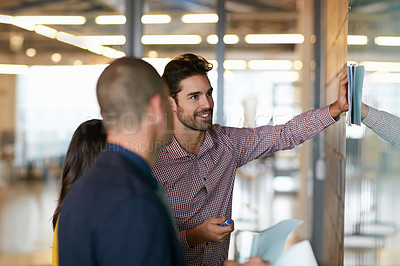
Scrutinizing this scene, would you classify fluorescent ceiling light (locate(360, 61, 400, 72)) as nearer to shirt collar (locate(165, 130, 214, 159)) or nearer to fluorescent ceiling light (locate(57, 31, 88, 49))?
shirt collar (locate(165, 130, 214, 159))

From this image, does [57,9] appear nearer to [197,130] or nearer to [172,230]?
[197,130]

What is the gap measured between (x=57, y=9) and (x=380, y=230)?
3405 mm

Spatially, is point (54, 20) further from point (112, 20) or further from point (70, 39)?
point (112, 20)

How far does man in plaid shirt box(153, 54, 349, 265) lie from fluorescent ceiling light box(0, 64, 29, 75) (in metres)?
2.11

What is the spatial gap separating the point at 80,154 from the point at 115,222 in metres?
0.79

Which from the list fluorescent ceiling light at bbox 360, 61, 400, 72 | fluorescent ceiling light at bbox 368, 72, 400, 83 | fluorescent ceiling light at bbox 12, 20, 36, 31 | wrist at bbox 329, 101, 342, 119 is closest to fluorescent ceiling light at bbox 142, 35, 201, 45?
fluorescent ceiling light at bbox 12, 20, 36, 31

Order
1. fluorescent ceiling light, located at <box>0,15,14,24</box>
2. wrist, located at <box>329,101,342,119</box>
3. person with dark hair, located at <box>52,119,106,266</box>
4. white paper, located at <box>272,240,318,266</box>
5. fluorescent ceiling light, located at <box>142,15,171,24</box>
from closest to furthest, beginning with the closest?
white paper, located at <box>272,240,318,266</box> → person with dark hair, located at <box>52,119,106,266</box> → wrist, located at <box>329,101,342,119</box> → fluorescent ceiling light, located at <box>0,15,14,24</box> → fluorescent ceiling light, located at <box>142,15,171,24</box>

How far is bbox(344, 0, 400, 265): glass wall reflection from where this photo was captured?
921 millimetres

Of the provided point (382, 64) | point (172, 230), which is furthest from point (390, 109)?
point (172, 230)

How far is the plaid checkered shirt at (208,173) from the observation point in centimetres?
196

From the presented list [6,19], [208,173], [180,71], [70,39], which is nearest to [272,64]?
[70,39]

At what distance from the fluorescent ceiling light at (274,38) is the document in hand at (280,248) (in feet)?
9.11

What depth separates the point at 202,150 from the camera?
2.05m

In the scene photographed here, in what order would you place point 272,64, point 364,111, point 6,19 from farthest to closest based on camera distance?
point 272,64, point 6,19, point 364,111
